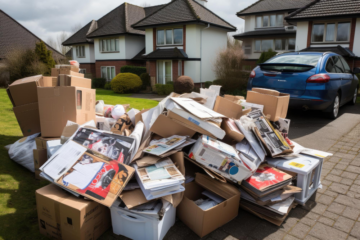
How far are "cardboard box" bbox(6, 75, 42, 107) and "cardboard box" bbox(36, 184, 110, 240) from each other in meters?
2.06

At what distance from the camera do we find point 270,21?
2350 cm

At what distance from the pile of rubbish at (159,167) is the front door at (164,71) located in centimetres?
1548

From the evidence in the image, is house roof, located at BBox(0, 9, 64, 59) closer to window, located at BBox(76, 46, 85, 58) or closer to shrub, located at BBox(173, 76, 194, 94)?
window, located at BBox(76, 46, 85, 58)

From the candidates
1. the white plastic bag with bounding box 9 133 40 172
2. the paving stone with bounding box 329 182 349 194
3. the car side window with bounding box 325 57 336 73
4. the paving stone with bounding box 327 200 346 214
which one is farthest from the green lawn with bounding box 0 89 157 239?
the car side window with bounding box 325 57 336 73

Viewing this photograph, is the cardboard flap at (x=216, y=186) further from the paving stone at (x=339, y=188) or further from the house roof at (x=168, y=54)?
the house roof at (x=168, y=54)

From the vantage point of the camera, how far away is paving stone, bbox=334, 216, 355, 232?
272cm

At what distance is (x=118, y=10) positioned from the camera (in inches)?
1017

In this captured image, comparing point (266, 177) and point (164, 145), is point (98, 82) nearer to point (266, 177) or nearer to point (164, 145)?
point (164, 145)

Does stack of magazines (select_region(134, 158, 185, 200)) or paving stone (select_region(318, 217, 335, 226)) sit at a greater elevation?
stack of magazines (select_region(134, 158, 185, 200))

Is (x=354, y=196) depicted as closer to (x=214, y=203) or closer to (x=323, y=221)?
(x=323, y=221)

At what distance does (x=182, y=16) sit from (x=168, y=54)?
2.88 metres

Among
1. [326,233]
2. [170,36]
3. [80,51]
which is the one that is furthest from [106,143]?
[80,51]

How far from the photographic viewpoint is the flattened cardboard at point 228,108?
379 centimetres

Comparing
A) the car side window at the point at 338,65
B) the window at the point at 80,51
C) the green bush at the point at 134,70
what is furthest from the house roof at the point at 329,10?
the window at the point at 80,51
